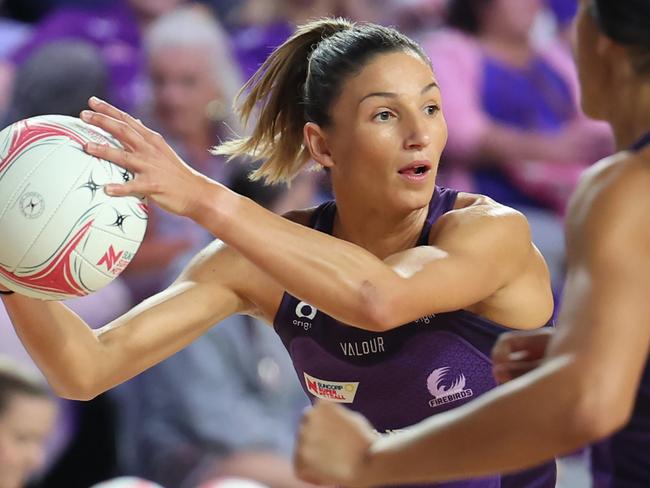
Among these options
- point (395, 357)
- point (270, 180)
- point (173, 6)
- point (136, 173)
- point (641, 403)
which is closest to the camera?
point (641, 403)

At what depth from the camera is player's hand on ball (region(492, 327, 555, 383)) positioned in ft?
7.86

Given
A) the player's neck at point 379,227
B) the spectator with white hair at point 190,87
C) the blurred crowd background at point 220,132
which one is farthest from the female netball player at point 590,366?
the spectator with white hair at point 190,87

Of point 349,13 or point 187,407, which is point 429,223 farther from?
point 349,13

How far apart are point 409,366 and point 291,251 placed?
71cm

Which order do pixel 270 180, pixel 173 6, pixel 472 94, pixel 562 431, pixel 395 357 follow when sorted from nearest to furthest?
pixel 562 431 → pixel 395 357 → pixel 270 180 → pixel 472 94 → pixel 173 6

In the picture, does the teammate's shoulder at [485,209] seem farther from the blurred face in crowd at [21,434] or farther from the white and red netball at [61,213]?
the blurred face in crowd at [21,434]

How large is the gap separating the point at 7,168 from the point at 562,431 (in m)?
1.70

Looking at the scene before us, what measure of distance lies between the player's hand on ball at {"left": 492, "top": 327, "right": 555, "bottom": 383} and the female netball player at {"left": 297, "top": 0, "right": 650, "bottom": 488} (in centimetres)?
25

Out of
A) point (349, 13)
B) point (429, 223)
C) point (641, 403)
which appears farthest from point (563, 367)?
point (349, 13)

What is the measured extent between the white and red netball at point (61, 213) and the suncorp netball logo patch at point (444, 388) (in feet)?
3.19

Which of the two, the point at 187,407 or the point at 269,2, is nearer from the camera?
the point at 187,407

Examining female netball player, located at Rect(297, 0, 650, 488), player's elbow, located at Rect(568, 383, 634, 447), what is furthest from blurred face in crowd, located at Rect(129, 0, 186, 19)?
player's elbow, located at Rect(568, 383, 634, 447)

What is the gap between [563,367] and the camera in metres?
1.95

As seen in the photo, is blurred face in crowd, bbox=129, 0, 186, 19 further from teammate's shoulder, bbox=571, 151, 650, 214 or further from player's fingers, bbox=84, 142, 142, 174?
teammate's shoulder, bbox=571, 151, 650, 214
